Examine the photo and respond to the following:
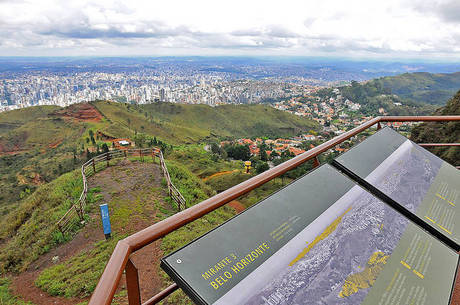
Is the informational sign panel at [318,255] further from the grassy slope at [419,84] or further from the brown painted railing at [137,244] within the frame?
the grassy slope at [419,84]

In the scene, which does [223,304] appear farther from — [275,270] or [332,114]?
[332,114]

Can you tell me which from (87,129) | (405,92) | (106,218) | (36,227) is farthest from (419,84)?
(36,227)

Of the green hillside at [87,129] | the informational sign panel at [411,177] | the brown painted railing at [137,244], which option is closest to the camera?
the brown painted railing at [137,244]

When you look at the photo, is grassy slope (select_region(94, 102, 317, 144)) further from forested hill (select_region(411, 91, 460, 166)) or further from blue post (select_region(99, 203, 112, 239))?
blue post (select_region(99, 203, 112, 239))

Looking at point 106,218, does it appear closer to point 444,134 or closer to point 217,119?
point 444,134

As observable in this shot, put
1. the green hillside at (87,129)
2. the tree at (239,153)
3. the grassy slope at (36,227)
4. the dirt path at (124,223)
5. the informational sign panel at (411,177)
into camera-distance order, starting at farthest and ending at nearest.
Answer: the tree at (239,153) → the green hillside at (87,129) → the grassy slope at (36,227) → the dirt path at (124,223) → the informational sign panel at (411,177)

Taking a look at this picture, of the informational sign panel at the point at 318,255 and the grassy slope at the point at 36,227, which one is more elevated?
the informational sign panel at the point at 318,255

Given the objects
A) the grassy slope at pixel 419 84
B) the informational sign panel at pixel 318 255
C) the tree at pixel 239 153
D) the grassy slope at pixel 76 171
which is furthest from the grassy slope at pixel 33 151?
the grassy slope at pixel 419 84

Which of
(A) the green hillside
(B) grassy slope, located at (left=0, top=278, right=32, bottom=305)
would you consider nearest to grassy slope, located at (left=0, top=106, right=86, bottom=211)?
(A) the green hillside
